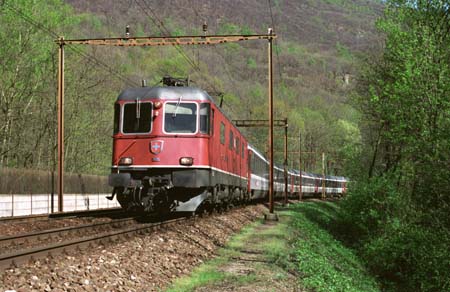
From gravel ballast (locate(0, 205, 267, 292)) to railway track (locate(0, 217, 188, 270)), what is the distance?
0.19 meters

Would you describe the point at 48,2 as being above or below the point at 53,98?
above

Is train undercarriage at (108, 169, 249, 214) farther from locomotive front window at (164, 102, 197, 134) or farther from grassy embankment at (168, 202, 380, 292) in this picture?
grassy embankment at (168, 202, 380, 292)

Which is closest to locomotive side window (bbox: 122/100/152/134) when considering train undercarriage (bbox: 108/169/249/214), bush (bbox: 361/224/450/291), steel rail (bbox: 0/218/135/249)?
train undercarriage (bbox: 108/169/249/214)

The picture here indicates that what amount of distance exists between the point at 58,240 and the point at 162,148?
460cm

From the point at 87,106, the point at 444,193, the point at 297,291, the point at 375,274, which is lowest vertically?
the point at 375,274

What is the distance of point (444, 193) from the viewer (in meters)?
19.7

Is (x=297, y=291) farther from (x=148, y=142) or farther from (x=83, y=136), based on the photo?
(x=83, y=136)

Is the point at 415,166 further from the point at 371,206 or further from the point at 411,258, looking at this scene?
the point at 371,206

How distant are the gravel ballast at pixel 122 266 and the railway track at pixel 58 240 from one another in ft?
0.62

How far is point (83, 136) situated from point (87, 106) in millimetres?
1901

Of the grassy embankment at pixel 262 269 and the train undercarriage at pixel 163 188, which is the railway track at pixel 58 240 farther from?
the grassy embankment at pixel 262 269

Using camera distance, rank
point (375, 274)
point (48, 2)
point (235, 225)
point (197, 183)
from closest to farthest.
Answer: point (197, 183), point (235, 225), point (375, 274), point (48, 2)

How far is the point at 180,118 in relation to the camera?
16.2 meters

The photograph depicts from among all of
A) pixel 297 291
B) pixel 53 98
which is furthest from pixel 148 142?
pixel 53 98
